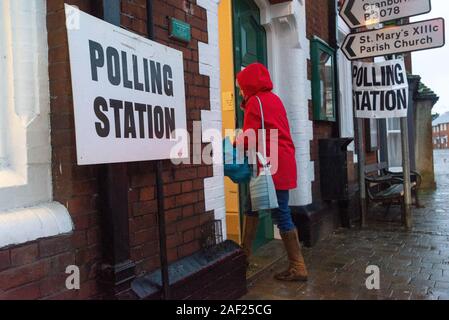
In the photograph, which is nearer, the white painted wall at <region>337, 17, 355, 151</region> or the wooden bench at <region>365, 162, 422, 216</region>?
the wooden bench at <region>365, 162, 422, 216</region>

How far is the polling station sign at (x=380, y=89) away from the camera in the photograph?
580 cm

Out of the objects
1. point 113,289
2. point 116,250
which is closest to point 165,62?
point 116,250

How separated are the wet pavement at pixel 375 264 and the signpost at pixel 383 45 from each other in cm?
49

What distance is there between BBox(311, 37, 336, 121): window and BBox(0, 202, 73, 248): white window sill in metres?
3.89

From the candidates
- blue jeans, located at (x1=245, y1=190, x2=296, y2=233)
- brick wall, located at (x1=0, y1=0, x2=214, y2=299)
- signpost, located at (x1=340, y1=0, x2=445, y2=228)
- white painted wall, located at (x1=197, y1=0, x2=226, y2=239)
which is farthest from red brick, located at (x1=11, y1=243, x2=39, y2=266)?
signpost, located at (x1=340, y1=0, x2=445, y2=228)

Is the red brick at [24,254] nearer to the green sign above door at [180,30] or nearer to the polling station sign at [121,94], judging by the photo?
the polling station sign at [121,94]

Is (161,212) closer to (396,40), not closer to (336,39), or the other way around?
(396,40)

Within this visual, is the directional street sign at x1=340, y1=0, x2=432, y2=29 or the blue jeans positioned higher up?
the directional street sign at x1=340, y1=0, x2=432, y2=29

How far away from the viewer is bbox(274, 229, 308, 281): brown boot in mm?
3562

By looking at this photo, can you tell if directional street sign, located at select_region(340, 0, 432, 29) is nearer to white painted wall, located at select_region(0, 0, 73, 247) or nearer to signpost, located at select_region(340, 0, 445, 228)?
signpost, located at select_region(340, 0, 445, 228)

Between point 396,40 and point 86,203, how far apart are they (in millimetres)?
4560

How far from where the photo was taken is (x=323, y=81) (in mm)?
5578

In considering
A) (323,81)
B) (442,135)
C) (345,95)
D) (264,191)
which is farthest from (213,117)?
(442,135)

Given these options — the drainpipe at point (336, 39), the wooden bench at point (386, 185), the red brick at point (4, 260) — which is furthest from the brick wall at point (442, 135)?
the red brick at point (4, 260)
